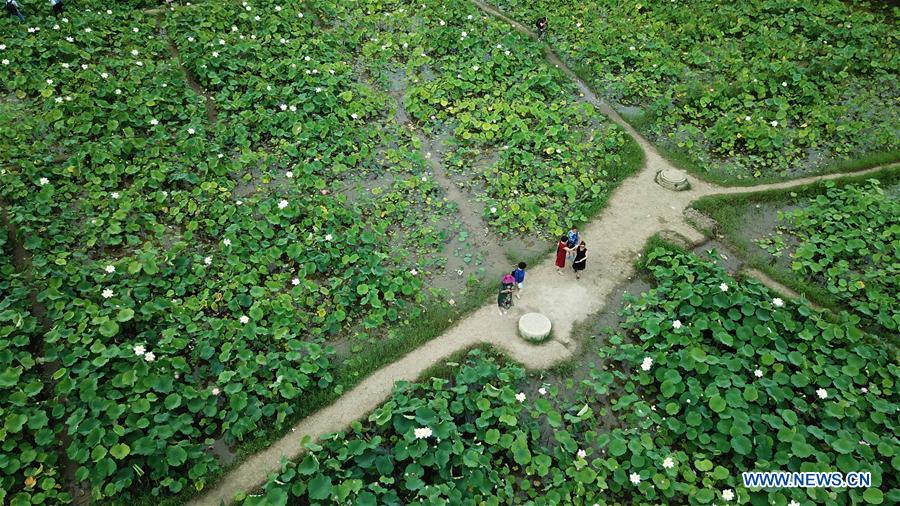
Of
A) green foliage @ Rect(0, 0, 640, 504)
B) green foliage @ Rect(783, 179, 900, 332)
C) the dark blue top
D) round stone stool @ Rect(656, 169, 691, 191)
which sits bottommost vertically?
green foliage @ Rect(0, 0, 640, 504)

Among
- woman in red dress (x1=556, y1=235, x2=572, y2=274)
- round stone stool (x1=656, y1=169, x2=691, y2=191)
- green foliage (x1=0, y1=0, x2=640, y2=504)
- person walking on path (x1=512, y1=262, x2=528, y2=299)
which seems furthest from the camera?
round stone stool (x1=656, y1=169, x2=691, y2=191)

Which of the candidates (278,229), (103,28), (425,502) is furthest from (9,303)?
(103,28)

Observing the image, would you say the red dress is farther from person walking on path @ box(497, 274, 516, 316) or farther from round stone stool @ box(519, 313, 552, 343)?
round stone stool @ box(519, 313, 552, 343)

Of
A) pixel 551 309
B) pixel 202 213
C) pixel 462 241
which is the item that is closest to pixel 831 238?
pixel 551 309

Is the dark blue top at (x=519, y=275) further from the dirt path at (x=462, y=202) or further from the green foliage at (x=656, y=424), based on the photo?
the green foliage at (x=656, y=424)

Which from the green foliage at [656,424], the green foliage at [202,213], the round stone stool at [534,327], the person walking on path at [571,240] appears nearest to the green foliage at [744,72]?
the green foliage at [202,213]

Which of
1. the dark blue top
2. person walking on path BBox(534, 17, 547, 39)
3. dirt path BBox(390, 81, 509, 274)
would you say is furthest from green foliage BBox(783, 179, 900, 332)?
person walking on path BBox(534, 17, 547, 39)

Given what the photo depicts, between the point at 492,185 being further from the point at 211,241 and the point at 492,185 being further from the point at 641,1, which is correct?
the point at 641,1
